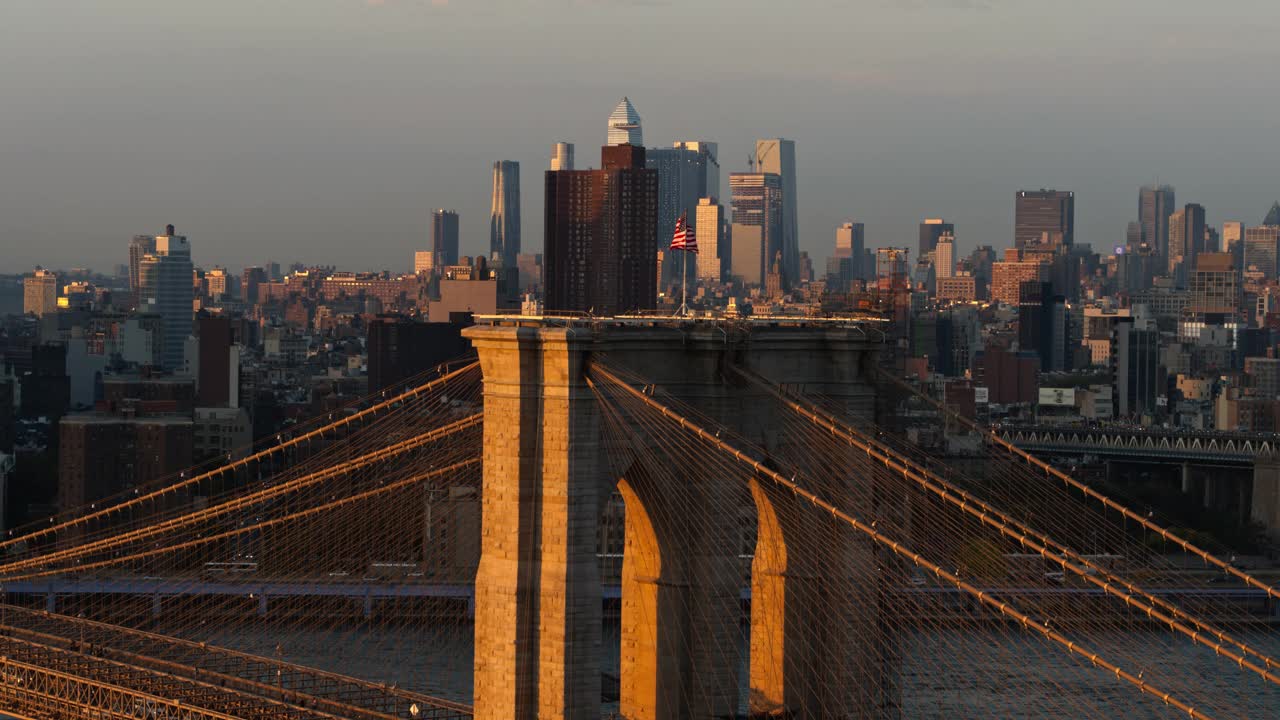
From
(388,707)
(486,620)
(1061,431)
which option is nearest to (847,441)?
(486,620)

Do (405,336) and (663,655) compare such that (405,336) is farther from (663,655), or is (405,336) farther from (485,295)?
(663,655)

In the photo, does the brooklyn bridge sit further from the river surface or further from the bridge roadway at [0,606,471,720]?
the river surface

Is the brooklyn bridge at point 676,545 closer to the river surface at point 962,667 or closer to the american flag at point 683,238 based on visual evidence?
the american flag at point 683,238

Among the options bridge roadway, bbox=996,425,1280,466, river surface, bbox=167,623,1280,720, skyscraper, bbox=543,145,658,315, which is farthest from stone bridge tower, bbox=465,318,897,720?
skyscraper, bbox=543,145,658,315

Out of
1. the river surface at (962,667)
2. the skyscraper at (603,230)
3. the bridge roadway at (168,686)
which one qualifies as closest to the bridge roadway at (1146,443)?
the skyscraper at (603,230)

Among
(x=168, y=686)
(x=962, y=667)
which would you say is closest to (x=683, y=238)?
(x=168, y=686)

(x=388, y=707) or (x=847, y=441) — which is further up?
(x=847, y=441)

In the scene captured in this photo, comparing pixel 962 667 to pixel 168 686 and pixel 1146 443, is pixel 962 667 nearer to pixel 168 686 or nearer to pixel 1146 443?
pixel 168 686
